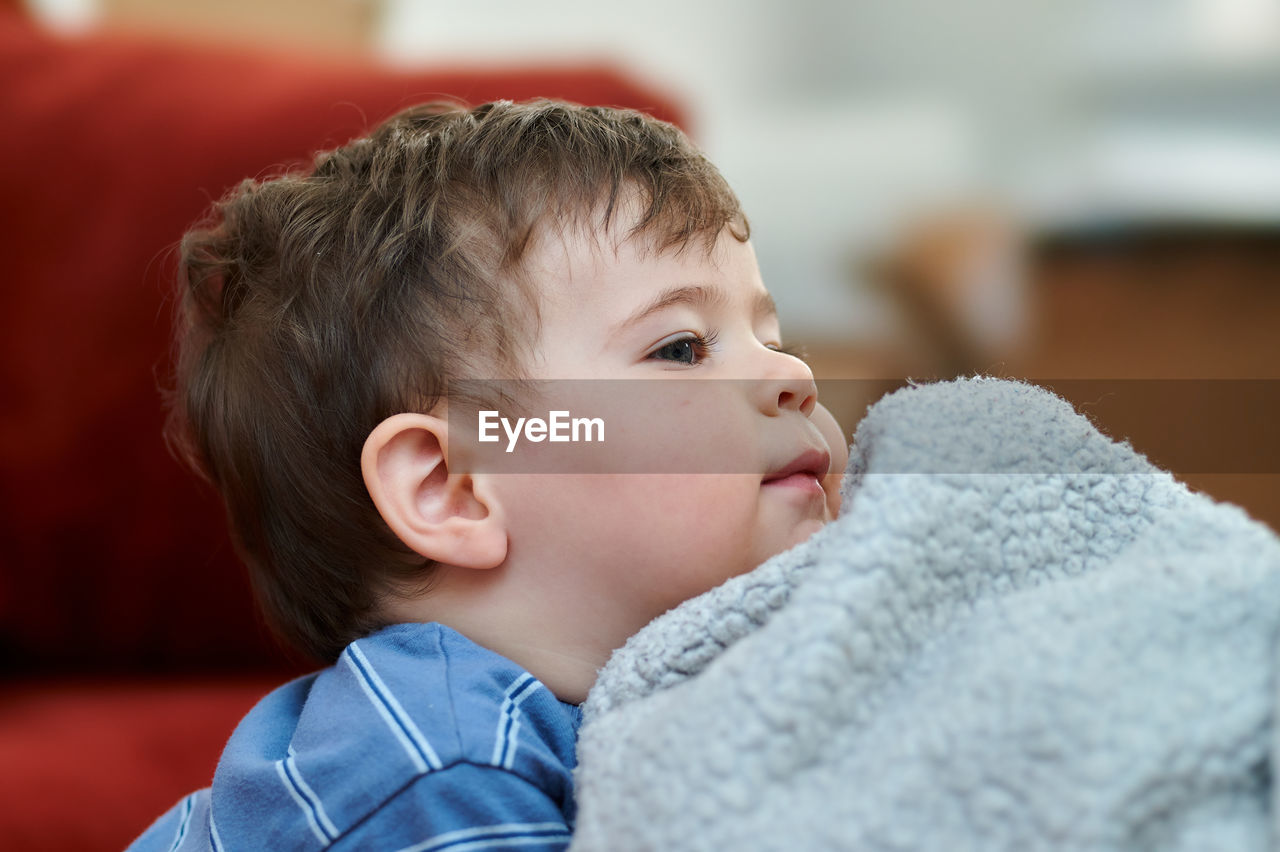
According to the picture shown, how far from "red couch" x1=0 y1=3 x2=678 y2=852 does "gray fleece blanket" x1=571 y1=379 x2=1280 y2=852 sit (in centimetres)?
69

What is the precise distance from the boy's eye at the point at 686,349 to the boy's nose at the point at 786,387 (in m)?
0.04

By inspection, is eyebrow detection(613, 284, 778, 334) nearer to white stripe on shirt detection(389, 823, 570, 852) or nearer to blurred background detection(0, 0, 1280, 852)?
blurred background detection(0, 0, 1280, 852)

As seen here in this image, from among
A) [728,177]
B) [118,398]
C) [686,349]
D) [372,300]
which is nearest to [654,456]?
[686,349]

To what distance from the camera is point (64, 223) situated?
109 cm

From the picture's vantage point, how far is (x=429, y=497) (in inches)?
26.1

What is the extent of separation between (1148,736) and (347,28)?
1983mm

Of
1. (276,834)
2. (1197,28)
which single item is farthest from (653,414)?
(1197,28)

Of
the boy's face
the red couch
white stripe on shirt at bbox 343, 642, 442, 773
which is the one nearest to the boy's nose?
the boy's face

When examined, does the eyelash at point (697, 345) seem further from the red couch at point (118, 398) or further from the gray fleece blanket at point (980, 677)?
the red couch at point (118, 398)

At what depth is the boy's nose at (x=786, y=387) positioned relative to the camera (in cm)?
65

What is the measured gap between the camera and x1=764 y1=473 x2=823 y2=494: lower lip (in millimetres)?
657

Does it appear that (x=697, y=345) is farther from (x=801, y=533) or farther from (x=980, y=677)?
(x=980, y=677)

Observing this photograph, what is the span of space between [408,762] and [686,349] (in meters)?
0.28

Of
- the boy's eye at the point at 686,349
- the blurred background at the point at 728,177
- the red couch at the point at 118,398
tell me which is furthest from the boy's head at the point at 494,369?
the red couch at the point at 118,398
